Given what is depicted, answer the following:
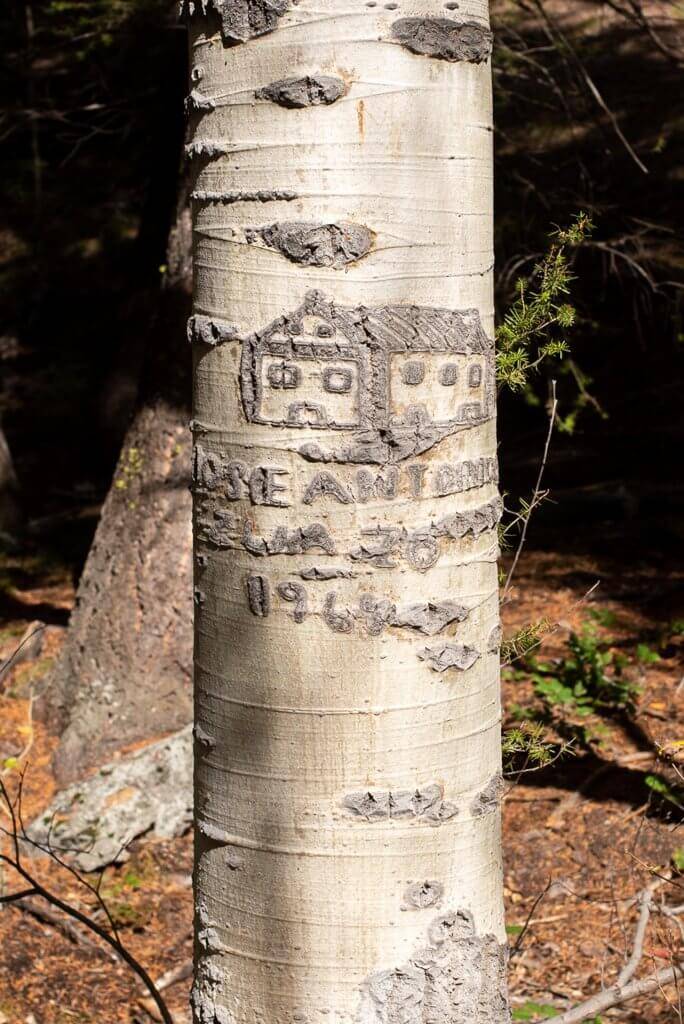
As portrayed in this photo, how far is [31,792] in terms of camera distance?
16.8 ft

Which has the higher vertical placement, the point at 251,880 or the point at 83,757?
the point at 251,880

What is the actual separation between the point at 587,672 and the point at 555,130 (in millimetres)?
8163

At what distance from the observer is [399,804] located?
1612 mm

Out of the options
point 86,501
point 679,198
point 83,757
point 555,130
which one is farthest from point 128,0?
point 555,130

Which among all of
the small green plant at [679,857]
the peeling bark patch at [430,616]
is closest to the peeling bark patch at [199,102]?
the peeling bark patch at [430,616]

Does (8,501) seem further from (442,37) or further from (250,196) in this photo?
(442,37)

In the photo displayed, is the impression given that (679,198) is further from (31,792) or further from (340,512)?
(340,512)

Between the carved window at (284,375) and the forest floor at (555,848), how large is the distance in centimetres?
176

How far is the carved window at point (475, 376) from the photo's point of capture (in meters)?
1.64

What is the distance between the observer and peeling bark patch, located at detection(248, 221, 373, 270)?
152 cm

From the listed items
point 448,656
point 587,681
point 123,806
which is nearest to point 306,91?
point 448,656

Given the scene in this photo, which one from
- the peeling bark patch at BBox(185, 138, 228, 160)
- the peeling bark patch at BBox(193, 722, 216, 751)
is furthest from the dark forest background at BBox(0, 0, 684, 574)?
the peeling bark patch at BBox(193, 722, 216, 751)

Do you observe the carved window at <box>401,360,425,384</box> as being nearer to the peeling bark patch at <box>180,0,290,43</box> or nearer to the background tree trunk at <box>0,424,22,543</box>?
the peeling bark patch at <box>180,0,290,43</box>

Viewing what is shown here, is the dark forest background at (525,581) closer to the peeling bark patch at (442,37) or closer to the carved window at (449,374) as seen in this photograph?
the carved window at (449,374)
